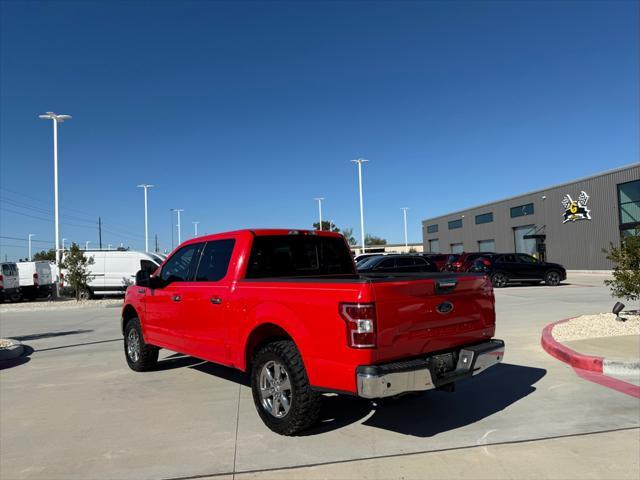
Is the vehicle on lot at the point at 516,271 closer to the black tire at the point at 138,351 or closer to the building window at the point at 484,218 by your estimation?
the black tire at the point at 138,351

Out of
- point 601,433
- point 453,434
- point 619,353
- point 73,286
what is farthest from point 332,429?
point 73,286

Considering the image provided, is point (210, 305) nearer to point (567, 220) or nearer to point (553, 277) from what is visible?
point (553, 277)

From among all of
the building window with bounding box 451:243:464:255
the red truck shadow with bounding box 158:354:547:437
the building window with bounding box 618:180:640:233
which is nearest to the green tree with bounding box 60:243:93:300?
the red truck shadow with bounding box 158:354:547:437

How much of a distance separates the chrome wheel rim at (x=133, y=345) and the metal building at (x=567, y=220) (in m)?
23.7

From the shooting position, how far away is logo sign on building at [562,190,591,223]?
3556cm

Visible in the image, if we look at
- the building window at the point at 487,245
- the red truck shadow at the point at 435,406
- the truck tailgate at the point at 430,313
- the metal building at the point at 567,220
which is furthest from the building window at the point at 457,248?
the truck tailgate at the point at 430,313

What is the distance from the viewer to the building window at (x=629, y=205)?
3138 centimetres

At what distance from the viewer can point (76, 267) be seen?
2086 centimetres

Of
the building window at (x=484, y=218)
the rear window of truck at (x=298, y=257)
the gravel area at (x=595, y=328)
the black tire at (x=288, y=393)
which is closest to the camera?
the black tire at (x=288, y=393)

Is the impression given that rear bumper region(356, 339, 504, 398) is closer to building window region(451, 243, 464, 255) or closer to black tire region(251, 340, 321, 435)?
black tire region(251, 340, 321, 435)

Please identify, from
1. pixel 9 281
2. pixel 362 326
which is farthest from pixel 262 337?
pixel 9 281

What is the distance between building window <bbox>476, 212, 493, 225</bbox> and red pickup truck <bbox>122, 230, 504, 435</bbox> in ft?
148

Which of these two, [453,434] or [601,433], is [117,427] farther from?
[601,433]

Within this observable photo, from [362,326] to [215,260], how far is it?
2515 millimetres
